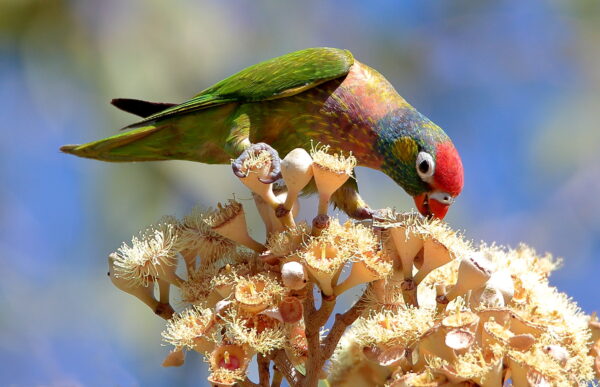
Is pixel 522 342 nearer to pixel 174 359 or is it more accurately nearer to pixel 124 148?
pixel 174 359

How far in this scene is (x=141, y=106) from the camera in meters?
3.96

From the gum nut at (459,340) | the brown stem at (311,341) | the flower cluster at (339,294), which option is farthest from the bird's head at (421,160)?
the gum nut at (459,340)

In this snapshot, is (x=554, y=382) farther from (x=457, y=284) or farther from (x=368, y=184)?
(x=368, y=184)

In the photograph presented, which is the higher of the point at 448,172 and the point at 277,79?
the point at 277,79

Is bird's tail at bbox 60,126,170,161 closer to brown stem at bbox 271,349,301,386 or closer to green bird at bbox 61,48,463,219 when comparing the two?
green bird at bbox 61,48,463,219

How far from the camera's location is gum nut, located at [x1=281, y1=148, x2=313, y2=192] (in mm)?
2428

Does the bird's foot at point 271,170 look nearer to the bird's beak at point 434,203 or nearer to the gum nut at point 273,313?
the gum nut at point 273,313

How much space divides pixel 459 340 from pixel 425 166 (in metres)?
1.49

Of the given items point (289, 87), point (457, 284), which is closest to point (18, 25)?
point (289, 87)

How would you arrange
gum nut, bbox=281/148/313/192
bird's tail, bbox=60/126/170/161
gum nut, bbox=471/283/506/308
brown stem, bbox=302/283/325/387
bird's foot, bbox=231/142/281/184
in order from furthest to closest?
bird's tail, bbox=60/126/170/161 < bird's foot, bbox=231/142/281/184 < gum nut, bbox=281/148/313/192 < brown stem, bbox=302/283/325/387 < gum nut, bbox=471/283/506/308

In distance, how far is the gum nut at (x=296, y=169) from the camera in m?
2.43

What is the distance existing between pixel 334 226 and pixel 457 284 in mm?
465

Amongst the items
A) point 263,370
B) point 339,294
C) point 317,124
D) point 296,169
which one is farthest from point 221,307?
point 317,124

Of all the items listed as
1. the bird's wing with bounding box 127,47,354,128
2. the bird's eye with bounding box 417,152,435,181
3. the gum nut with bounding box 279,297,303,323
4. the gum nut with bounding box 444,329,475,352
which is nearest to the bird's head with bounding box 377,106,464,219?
the bird's eye with bounding box 417,152,435,181
